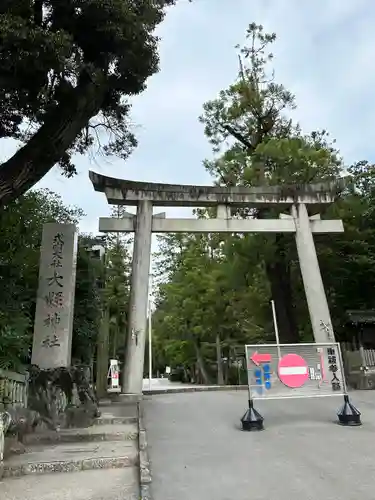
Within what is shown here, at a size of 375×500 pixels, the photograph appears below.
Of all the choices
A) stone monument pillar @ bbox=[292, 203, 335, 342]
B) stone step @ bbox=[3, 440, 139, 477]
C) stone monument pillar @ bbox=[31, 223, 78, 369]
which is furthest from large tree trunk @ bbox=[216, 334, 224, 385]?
stone step @ bbox=[3, 440, 139, 477]

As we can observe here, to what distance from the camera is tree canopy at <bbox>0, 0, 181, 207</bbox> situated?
235 inches

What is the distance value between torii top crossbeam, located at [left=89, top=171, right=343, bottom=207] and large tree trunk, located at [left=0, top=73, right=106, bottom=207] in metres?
5.16

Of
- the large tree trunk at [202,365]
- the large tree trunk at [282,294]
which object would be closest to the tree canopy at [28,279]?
the large tree trunk at [282,294]

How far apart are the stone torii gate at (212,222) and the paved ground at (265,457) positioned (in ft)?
14.2

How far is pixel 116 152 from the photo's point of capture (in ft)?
30.2

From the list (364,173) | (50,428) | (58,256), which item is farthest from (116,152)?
(364,173)

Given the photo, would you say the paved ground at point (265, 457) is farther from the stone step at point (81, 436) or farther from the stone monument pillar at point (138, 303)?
the stone monument pillar at point (138, 303)

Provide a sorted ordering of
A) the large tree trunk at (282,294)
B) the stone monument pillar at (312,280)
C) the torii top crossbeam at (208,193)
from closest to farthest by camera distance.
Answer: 1. the stone monument pillar at (312,280)
2. the torii top crossbeam at (208,193)
3. the large tree trunk at (282,294)

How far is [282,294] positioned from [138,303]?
6934mm

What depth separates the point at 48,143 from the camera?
22.2 feet

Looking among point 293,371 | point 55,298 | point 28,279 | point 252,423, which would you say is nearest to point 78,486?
point 252,423

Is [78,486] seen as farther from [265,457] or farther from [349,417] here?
[349,417]

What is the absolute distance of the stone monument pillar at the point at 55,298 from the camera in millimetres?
7965

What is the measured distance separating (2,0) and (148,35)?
2424mm
